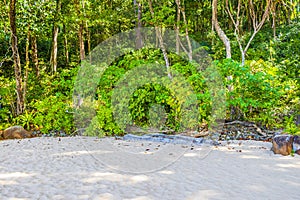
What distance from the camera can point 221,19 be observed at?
19734mm

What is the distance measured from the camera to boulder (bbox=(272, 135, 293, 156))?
6.15 meters

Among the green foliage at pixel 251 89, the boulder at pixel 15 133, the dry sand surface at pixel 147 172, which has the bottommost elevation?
the dry sand surface at pixel 147 172

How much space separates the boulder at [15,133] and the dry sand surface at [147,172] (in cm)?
175

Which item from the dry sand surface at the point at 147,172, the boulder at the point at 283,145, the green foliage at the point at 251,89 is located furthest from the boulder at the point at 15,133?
the boulder at the point at 283,145

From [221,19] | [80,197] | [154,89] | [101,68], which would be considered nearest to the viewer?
[80,197]

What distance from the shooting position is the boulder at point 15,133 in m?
9.17

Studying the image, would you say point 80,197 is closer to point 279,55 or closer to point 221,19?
point 279,55

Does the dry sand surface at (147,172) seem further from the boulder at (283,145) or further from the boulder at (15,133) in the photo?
the boulder at (15,133)

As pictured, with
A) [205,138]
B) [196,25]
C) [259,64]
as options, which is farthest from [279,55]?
[205,138]

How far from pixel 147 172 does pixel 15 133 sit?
573 centimetres

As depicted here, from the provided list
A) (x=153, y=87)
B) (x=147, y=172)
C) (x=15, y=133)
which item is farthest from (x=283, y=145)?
(x=15, y=133)

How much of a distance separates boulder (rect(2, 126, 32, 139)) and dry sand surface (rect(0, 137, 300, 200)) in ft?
5.76

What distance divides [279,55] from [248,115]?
6371 mm

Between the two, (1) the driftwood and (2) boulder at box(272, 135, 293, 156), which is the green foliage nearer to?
(1) the driftwood
